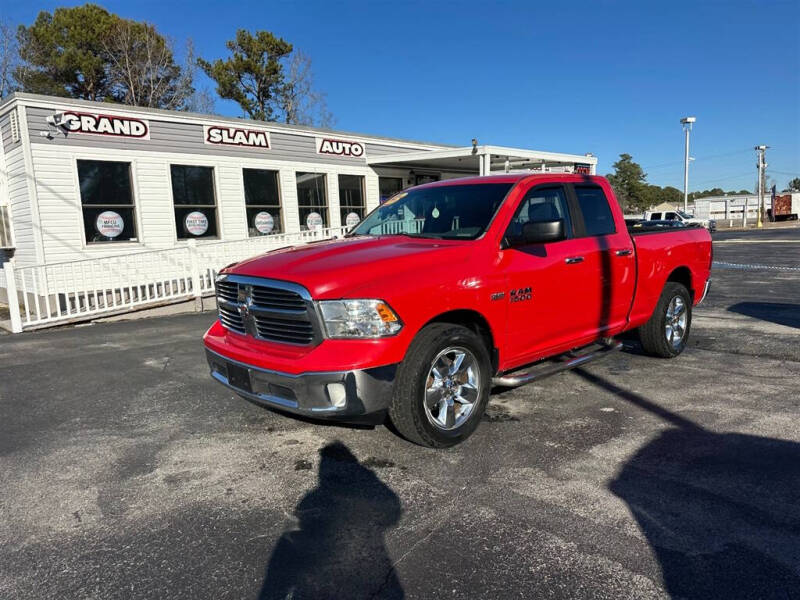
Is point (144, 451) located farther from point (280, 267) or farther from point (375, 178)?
point (375, 178)

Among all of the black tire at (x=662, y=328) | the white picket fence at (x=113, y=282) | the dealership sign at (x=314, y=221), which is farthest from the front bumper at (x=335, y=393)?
the dealership sign at (x=314, y=221)

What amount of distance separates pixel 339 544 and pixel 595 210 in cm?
382

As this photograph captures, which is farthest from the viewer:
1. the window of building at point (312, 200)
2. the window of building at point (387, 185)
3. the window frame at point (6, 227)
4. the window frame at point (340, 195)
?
the window of building at point (387, 185)

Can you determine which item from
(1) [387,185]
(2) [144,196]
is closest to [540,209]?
(2) [144,196]

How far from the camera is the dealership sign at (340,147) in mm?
15109

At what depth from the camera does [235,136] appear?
1330 centimetres

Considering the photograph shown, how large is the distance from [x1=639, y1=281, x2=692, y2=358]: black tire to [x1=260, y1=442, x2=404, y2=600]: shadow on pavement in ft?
12.3

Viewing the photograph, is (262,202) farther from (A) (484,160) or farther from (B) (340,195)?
(A) (484,160)

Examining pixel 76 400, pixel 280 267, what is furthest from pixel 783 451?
pixel 76 400

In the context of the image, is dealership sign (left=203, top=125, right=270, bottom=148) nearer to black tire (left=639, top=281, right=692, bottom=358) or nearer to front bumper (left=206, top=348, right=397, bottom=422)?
black tire (left=639, top=281, right=692, bottom=358)

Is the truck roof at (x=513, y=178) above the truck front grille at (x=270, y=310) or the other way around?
above

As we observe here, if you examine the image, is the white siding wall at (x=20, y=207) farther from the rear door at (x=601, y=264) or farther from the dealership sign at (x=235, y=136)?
the rear door at (x=601, y=264)

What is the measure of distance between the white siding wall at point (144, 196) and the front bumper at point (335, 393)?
9379 millimetres

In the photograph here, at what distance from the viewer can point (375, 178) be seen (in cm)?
1652
